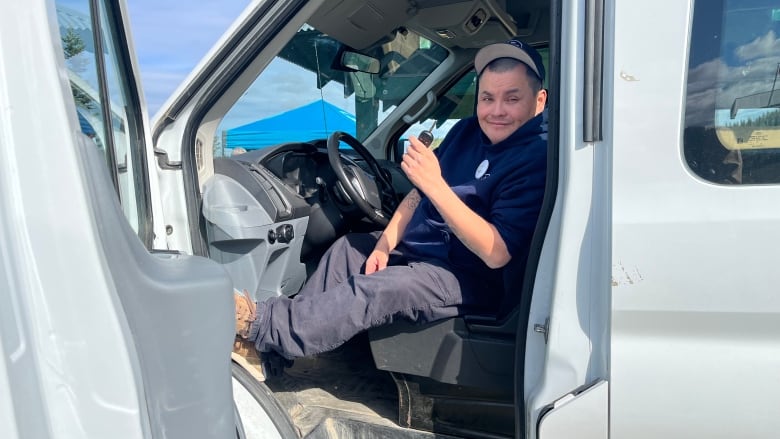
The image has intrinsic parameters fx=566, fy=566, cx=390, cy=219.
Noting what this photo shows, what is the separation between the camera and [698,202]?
3.52 ft

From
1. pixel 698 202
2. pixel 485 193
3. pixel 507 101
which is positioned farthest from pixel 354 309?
pixel 698 202

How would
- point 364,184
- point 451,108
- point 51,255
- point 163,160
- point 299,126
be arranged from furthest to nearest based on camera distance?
point 299,126, point 451,108, point 364,184, point 163,160, point 51,255

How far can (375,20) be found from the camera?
2.65 metres

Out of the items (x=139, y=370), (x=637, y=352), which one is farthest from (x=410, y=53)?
(x=139, y=370)

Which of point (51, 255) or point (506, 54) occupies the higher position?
point (506, 54)

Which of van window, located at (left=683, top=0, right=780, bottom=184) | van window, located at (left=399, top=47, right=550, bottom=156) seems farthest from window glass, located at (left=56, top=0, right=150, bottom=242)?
van window, located at (left=399, top=47, right=550, bottom=156)

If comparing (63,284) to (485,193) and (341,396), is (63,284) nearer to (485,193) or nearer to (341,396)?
(485,193)

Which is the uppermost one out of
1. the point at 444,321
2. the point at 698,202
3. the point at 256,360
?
the point at 698,202

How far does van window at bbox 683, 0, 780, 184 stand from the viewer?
3.51 ft

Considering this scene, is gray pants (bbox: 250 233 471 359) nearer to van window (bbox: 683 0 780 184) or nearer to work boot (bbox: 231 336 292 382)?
work boot (bbox: 231 336 292 382)

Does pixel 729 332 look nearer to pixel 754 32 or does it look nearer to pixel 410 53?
pixel 754 32

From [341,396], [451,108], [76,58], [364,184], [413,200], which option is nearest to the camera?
[76,58]

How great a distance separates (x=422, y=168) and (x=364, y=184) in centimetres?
66

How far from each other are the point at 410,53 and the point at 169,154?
1.69 metres
